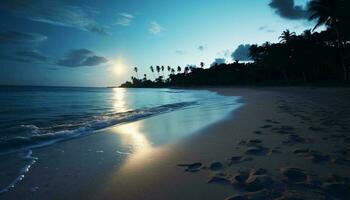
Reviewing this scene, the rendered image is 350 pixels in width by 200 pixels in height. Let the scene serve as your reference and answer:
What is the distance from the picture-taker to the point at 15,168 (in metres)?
5.52

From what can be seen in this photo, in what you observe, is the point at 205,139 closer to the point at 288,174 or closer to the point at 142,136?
the point at 142,136

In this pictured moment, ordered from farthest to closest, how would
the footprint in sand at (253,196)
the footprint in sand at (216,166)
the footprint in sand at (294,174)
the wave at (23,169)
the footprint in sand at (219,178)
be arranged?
the footprint in sand at (216,166), the wave at (23,169), the footprint in sand at (219,178), the footprint in sand at (294,174), the footprint in sand at (253,196)

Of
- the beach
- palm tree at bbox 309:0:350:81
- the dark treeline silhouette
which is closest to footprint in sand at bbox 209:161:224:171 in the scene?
the beach

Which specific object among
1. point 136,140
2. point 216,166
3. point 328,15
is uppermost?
point 328,15

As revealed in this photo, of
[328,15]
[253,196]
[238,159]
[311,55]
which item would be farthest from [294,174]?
[311,55]

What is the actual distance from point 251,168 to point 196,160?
119cm

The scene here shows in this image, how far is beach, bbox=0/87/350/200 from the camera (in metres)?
3.78

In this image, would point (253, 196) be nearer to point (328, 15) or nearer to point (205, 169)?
point (205, 169)

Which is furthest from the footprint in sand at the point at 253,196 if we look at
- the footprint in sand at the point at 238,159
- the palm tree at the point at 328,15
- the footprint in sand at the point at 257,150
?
the palm tree at the point at 328,15

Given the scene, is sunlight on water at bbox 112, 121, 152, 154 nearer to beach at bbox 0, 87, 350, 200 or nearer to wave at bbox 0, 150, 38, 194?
beach at bbox 0, 87, 350, 200

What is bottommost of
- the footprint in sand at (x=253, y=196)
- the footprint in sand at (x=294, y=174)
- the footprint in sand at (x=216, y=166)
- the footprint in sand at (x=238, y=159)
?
the footprint in sand at (x=216, y=166)

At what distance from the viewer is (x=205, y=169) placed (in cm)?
478

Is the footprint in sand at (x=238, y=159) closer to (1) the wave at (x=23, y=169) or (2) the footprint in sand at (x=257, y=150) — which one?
(2) the footprint in sand at (x=257, y=150)

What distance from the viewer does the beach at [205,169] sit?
3783mm
